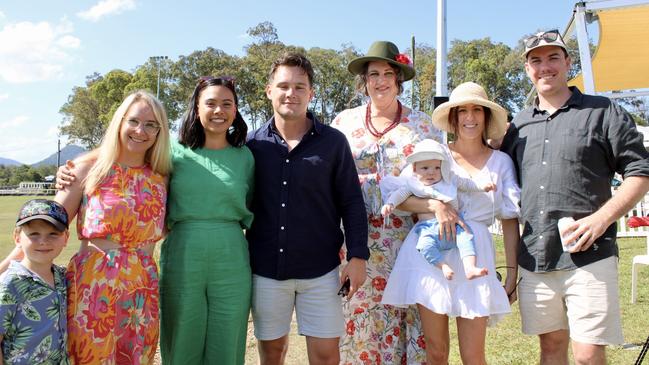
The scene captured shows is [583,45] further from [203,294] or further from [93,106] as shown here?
[93,106]

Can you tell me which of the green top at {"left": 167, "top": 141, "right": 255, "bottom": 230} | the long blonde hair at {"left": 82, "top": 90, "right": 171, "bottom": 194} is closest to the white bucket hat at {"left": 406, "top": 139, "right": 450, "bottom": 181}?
the green top at {"left": 167, "top": 141, "right": 255, "bottom": 230}

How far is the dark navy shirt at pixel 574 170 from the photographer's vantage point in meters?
3.02

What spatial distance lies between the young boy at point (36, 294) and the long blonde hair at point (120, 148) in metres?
0.28

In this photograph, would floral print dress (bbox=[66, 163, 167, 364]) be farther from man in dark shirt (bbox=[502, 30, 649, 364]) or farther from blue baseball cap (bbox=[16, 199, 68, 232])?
man in dark shirt (bbox=[502, 30, 649, 364])

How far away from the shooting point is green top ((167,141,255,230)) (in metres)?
3.11

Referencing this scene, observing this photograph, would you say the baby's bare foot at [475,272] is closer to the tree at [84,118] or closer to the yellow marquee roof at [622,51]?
the yellow marquee roof at [622,51]

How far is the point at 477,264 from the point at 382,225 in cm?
85

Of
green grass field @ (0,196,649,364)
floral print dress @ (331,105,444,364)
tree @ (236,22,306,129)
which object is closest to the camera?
floral print dress @ (331,105,444,364)

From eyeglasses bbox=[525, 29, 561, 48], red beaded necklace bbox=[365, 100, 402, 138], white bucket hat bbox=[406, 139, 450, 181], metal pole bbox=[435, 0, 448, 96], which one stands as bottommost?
white bucket hat bbox=[406, 139, 450, 181]

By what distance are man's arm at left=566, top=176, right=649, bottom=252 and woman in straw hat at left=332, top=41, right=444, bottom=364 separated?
117 centimetres

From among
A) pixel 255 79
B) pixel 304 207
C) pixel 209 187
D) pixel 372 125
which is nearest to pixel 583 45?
pixel 372 125

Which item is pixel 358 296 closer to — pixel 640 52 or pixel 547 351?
pixel 547 351

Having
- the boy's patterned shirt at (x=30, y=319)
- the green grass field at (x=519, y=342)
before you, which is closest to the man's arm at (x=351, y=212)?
the boy's patterned shirt at (x=30, y=319)

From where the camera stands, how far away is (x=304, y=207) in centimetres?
325
